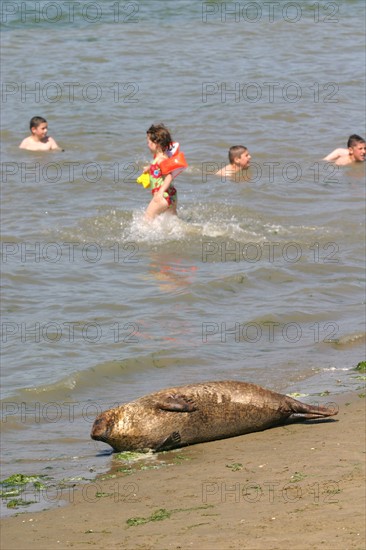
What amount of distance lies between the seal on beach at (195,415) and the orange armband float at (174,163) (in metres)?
5.65

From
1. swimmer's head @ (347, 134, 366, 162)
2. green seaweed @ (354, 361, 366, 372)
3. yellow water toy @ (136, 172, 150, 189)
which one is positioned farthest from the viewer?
swimmer's head @ (347, 134, 366, 162)

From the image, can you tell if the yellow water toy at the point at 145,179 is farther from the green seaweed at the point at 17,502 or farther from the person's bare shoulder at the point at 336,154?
the green seaweed at the point at 17,502

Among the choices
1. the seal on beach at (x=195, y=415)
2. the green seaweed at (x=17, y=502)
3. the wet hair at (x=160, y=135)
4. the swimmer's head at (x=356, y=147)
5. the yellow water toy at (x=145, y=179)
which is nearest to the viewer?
the green seaweed at (x=17, y=502)

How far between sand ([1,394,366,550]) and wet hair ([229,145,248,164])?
28.7 ft

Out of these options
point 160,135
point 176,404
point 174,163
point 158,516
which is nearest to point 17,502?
point 158,516

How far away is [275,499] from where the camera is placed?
5.96m

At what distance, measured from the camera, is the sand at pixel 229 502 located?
214 inches

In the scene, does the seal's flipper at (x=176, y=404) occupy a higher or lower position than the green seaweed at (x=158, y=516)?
higher

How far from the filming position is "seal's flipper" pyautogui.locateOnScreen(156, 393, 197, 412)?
23.9ft

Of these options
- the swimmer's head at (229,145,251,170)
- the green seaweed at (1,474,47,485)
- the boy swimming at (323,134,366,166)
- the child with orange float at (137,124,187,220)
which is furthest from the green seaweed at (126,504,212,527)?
the boy swimming at (323,134,366,166)

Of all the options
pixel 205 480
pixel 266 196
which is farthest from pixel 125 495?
pixel 266 196

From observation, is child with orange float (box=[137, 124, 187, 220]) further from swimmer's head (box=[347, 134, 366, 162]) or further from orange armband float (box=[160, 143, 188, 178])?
swimmer's head (box=[347, 134, 366, 162])

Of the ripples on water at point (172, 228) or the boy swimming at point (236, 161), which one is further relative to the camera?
the boy swimming at point (236, 161)

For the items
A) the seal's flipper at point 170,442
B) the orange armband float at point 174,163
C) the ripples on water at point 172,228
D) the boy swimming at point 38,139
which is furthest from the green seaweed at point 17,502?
the boy swimming at point 38,139
